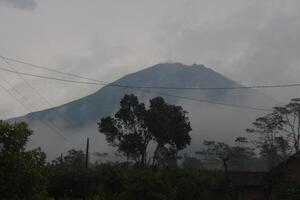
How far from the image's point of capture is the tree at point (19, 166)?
19.6 meters

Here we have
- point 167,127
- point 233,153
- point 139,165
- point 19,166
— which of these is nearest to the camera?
point 19,166

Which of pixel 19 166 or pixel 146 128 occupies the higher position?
pixel 146 128

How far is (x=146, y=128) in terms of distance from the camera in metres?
60.5

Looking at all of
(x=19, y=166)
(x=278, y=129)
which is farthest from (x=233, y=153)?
(x=19, y=166)

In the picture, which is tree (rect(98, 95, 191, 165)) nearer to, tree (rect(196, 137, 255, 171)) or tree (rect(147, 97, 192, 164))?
tree (rect(147, 97, 192, 164))

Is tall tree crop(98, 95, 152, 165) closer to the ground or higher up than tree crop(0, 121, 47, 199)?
higher up

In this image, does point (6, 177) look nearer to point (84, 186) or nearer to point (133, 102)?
point (84, 186)

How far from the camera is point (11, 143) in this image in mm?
20406

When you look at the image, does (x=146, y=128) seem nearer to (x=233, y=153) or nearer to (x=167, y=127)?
(x=167, y=127)

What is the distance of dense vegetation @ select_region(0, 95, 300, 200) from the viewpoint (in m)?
20.4

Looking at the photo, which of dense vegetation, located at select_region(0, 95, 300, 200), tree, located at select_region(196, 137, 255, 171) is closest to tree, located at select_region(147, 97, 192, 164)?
dense vegetation, located at select_region(0, 95, 300, 200)

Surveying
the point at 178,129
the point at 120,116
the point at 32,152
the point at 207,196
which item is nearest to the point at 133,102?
the point at 120,116

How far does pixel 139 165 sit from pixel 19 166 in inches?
1415

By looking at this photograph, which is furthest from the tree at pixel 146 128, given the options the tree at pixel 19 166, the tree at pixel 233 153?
the tree at pixel 19 166
